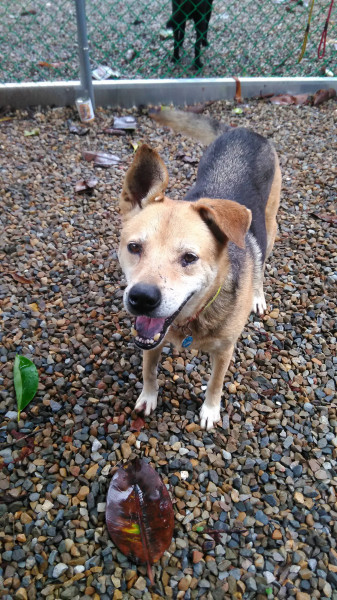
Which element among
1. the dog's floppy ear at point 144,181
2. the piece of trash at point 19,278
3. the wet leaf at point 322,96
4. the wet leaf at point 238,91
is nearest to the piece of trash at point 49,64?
the wet leaf at point 238,91

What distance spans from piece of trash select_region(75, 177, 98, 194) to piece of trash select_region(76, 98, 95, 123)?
1245 millimetres

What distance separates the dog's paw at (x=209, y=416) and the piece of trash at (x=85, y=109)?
392 cm

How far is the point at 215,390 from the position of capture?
8.46 ft

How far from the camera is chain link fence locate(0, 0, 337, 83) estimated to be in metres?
6.09

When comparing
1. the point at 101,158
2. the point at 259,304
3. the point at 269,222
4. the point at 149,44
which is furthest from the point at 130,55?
the point at 259,304

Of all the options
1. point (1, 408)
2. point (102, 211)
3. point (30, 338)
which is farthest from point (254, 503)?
point (102, 211)

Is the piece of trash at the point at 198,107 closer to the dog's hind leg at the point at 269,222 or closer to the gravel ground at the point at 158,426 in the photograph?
the gravel ground at the point at 158,426

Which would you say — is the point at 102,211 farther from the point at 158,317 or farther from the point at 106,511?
the point at 106,511

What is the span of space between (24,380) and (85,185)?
7.52ft

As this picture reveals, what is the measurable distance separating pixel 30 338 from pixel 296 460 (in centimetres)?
193

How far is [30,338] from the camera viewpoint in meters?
2.99

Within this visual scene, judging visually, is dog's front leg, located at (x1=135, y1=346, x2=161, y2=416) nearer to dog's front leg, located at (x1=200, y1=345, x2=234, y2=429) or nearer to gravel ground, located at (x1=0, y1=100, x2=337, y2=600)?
gravel ground, located at (x1=0, y1=100, x2=337, y2=600)

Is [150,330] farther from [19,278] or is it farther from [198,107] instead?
[198,107]

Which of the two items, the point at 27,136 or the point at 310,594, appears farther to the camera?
the point at 27,136
